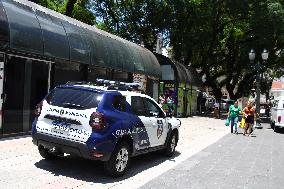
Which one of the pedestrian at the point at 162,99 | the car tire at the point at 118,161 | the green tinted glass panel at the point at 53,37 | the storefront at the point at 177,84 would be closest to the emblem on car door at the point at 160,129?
the car tire at the point at 118,161

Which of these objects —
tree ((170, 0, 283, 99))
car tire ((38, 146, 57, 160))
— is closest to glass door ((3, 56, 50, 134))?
car tire ((38, 146, 57, 160))

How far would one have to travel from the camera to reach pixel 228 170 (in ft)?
31.0

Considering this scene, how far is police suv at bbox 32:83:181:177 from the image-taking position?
292 inches

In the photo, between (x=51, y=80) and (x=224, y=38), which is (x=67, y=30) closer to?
(x=51, y=80)

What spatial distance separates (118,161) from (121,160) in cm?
12

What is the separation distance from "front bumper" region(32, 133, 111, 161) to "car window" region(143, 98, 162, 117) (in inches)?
83.5

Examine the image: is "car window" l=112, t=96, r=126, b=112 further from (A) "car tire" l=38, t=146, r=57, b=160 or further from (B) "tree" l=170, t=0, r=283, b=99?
(B) "tree" l=170, t=0, r=283, b=99

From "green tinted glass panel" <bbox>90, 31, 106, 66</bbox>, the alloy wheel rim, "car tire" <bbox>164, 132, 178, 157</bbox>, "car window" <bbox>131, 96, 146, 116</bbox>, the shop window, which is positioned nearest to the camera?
the alloy wheel rim

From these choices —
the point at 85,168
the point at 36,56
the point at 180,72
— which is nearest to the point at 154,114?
the point at 85,168

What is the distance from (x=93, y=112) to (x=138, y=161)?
2.88 meters

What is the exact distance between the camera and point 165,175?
8.49 m

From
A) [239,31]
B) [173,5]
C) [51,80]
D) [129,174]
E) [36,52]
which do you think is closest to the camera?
[129,174]

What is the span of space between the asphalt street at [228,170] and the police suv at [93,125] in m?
0.89

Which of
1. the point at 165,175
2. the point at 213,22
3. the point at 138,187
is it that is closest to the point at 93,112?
the point at 138,187
